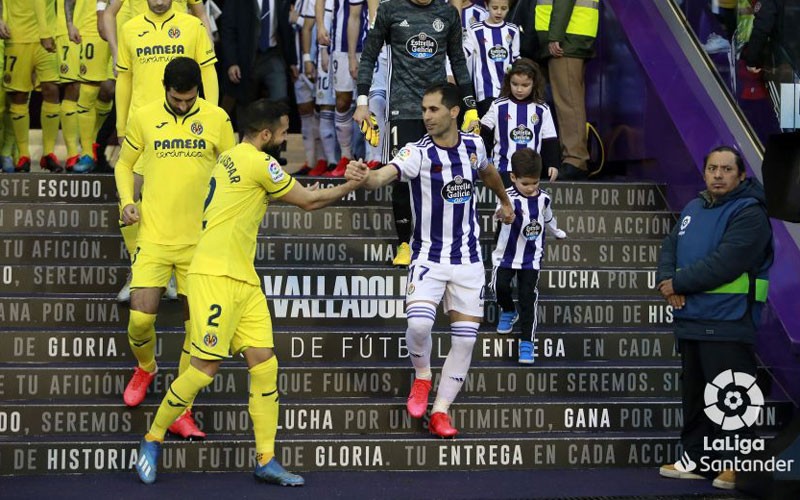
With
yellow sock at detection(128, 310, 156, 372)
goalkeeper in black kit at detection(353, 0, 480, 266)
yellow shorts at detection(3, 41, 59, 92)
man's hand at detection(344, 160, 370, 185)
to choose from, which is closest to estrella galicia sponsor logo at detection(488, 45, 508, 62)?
goalkeeper in black kit at detection(353, 0, 480, 266)

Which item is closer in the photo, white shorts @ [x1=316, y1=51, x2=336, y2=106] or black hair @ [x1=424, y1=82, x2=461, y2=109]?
black hair @ [x1=424, y1=82, x2=461, y2=109]

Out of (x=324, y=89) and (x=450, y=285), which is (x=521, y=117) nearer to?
(x=324, y=89)

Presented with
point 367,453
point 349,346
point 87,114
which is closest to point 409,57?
point 349,346

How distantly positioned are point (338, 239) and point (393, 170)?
224 centimetres

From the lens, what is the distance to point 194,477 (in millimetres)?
8789

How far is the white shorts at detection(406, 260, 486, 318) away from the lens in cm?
905

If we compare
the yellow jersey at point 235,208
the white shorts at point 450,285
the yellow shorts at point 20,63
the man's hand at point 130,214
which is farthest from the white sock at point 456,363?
the yellow shorts at point 20,63

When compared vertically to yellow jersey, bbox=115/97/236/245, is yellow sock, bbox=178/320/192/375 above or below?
below

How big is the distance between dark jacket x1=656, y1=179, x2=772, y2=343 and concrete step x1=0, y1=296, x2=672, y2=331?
1.76 metres

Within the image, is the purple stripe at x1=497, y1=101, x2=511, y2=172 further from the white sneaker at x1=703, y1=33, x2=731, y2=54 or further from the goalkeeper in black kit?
the white sneaker at x1=703, y1=33, x2=731, y2=54

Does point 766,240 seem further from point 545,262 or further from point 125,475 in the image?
point 125,475

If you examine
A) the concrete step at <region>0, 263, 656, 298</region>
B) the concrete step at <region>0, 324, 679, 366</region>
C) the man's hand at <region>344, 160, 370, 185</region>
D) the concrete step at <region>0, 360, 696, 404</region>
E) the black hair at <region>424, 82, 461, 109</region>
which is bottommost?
the concrete step at <region>0, 360, 696, 404</region>

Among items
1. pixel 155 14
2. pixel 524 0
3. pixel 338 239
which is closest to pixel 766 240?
pixel 338 239

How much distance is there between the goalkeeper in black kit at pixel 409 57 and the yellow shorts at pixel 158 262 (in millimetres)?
2220
